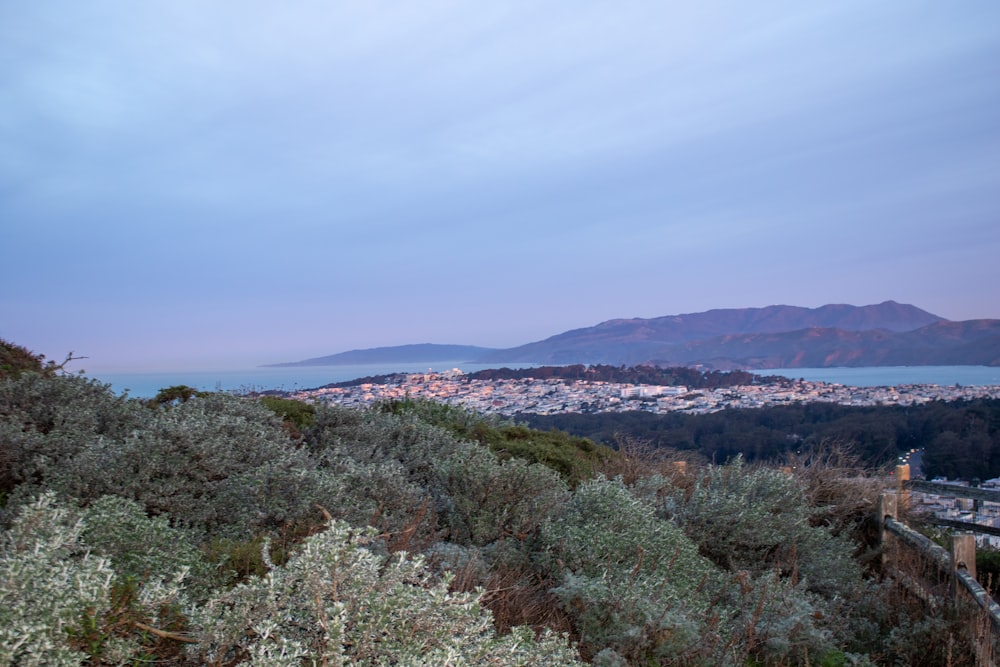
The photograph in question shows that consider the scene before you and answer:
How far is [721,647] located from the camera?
161 inches

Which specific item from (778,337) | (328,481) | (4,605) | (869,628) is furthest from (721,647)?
(778,337)

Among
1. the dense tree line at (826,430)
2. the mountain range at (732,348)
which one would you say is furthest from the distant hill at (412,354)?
the dense tree line at (826,430)

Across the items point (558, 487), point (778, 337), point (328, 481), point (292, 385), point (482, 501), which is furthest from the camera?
point (778, 337)

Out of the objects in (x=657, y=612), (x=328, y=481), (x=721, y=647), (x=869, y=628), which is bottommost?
(x=869, y=628)

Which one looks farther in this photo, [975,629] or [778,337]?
[778,337]

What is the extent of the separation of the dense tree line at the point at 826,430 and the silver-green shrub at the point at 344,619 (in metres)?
9.88

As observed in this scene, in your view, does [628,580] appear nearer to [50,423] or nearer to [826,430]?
[50,423]

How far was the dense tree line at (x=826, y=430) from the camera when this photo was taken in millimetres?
13781

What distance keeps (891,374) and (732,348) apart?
9930 millimetres

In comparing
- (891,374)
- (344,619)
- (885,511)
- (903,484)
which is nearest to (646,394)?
(903,484)

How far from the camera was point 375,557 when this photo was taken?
272 cm

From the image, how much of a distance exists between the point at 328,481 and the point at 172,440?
107 cm

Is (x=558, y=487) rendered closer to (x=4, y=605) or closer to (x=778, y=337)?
(x=4, y=605)

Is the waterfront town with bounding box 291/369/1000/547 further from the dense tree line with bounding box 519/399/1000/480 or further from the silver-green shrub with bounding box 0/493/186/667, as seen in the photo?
the silver-green shrub with bounding box 0/493/186/667
